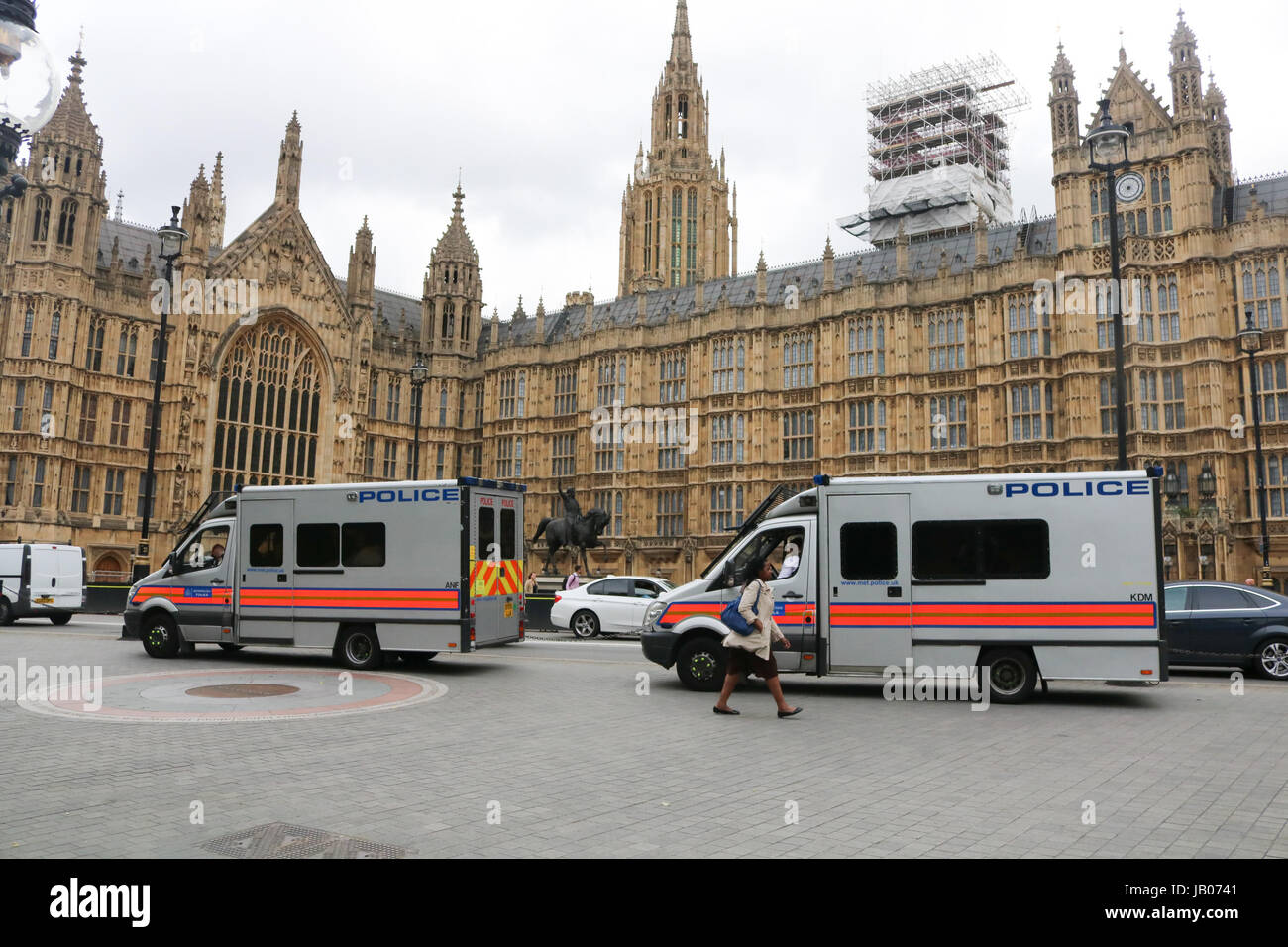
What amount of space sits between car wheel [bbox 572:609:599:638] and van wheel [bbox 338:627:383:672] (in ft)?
33.2

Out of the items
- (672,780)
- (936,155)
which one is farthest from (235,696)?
(936,155)

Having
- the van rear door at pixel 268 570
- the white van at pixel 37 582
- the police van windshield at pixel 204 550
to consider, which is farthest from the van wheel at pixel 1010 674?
the white van at pixel 37 582

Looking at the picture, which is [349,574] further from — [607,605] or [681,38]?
[681,38]

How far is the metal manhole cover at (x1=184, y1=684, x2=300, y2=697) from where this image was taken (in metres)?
12.0

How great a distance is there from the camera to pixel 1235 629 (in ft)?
51.1

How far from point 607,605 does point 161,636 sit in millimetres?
11468

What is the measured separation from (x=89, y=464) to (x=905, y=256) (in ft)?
131

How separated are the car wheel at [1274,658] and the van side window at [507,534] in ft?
43.0

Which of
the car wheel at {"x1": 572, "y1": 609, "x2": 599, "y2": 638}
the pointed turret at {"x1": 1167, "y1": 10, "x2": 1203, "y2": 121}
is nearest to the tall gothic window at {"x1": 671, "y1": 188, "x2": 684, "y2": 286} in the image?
the pointed turret at {"x1": 1167, "y1": 10, "x2": 1203, "y2": 121}

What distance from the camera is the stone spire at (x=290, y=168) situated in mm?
51125

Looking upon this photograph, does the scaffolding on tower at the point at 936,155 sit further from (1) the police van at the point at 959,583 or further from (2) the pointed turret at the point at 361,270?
(1) the police van at the point at 959,583

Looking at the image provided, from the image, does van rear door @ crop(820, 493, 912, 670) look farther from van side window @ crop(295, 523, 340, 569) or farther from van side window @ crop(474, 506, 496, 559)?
van side window @ crop(295, 523, 340, 569)

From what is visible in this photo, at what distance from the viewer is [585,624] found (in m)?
25.3
